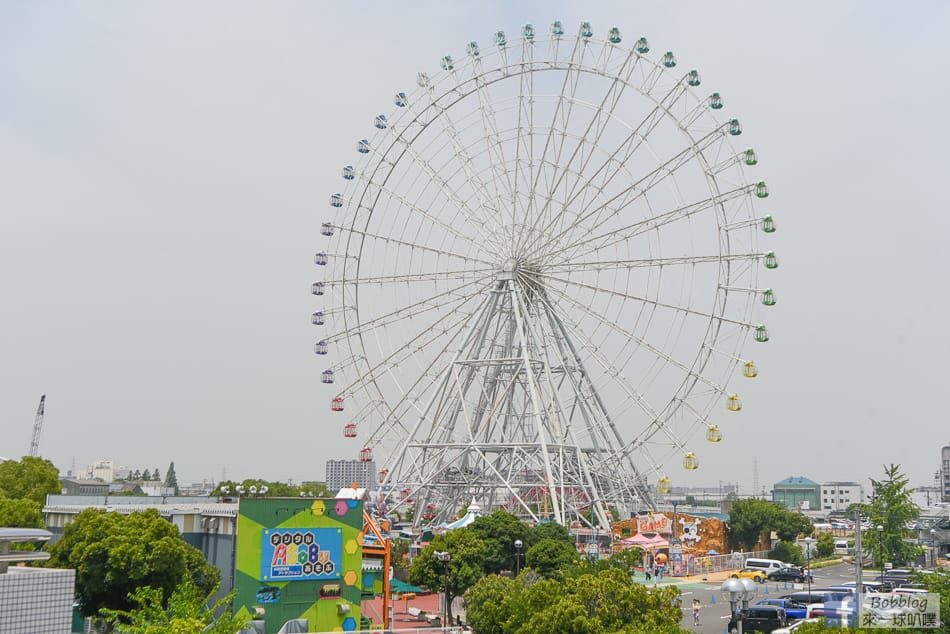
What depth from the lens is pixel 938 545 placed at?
221 feet

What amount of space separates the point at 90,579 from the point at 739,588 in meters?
23.4

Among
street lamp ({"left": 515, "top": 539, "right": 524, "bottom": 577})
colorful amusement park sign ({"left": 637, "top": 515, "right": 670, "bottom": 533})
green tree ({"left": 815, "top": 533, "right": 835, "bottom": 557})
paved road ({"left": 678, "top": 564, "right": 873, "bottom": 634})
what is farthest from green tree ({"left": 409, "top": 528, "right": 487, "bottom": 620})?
green tree ({"left": 815, "top": 533, "right": 835, "bottom": 557})

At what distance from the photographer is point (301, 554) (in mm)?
30984

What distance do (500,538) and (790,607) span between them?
523 inches

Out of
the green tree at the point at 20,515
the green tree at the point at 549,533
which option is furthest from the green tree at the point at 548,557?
the green tree at the point at 20,515

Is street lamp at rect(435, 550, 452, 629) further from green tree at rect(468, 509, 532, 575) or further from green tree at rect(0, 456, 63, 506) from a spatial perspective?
green tree at rect(0, 456, 63, 506)

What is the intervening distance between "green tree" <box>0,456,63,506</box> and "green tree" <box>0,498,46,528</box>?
15402 mm

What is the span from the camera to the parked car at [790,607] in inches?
1531

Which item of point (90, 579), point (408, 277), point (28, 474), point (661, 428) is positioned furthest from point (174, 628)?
point (28, 474)

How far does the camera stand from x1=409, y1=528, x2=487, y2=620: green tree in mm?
42316

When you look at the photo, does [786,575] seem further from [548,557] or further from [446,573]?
[446,573]

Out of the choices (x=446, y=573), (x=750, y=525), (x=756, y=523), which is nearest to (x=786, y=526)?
(x=756, y=523)

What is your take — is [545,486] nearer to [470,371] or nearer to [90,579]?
[470,371]

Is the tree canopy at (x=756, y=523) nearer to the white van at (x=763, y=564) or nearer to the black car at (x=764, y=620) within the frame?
the white van at (x=763, y=564)
